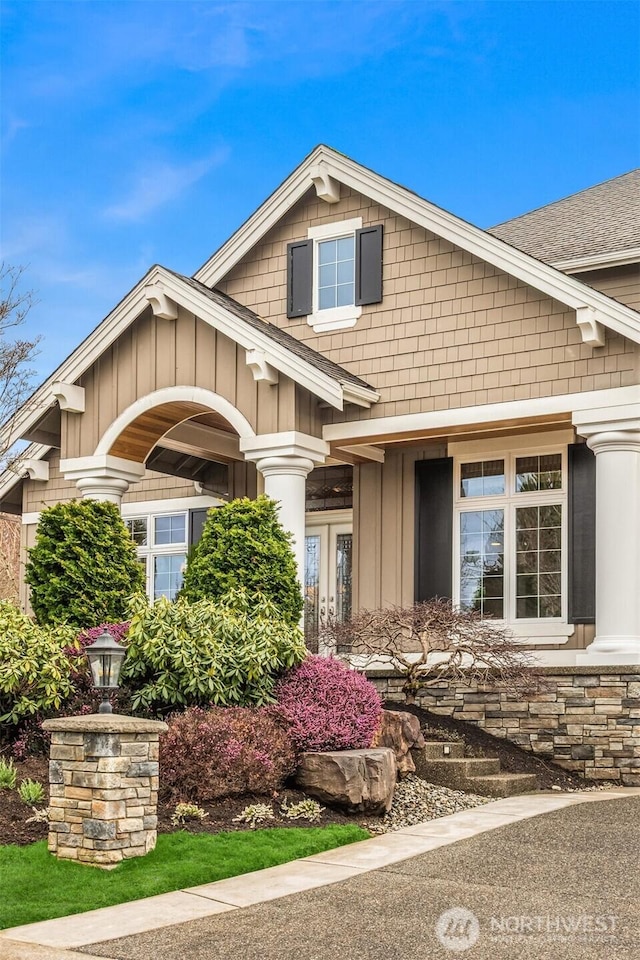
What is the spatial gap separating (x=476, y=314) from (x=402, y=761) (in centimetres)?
508

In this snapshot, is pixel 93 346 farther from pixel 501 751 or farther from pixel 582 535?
pixel 501 751

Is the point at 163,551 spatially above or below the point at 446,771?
above

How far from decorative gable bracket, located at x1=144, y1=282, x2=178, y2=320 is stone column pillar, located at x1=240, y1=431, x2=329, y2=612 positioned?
5.69 ft

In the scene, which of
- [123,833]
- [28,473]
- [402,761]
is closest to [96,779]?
[123,833]

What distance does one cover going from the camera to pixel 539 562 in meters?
12.8

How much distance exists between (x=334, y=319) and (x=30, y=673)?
6.07 m

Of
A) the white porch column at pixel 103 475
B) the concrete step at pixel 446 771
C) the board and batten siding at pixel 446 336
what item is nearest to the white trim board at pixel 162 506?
the white porch column at pixel 103 475

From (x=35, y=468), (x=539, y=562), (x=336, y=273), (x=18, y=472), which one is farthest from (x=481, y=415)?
(x=18, y=472)

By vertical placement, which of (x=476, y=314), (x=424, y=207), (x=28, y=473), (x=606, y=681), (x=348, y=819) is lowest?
(x=348, y=819)

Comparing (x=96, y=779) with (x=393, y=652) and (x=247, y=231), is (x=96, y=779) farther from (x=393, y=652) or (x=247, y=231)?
(x=247, y=231)

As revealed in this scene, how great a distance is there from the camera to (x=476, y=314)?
1263 centimetres

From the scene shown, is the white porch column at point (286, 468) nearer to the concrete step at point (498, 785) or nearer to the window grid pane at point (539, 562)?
the window grid pane at point (539, 562)

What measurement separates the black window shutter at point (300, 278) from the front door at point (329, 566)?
2748 mm

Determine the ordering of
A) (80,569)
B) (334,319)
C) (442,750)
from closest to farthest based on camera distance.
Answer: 1. (442,750)
2. (80,569)
3. (334,319)
